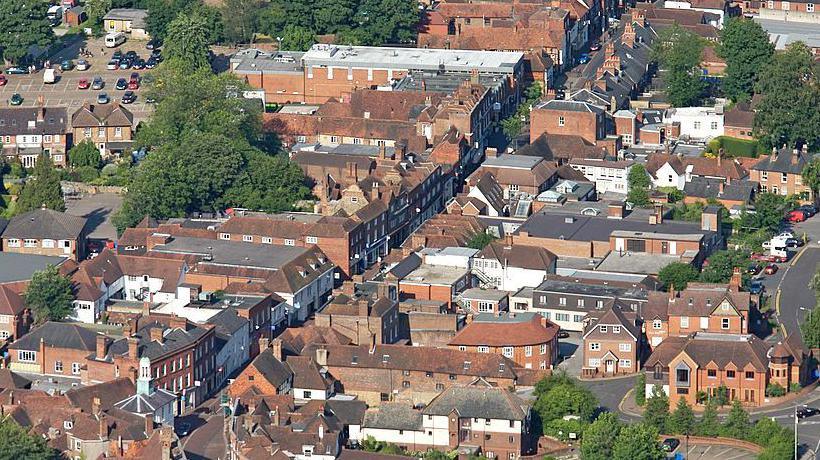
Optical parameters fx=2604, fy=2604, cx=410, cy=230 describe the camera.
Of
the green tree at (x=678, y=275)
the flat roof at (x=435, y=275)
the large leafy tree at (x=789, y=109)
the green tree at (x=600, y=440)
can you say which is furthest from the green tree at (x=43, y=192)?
the green tree at (x=600, y=440)

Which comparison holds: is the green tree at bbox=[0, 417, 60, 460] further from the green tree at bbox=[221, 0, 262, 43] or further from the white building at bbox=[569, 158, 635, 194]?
the green tree at bbox=[221, 0, 262, 43]

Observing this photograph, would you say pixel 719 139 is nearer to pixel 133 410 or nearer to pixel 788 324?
pixel 788 324

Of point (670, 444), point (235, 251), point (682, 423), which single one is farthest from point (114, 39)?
point (670, 444)


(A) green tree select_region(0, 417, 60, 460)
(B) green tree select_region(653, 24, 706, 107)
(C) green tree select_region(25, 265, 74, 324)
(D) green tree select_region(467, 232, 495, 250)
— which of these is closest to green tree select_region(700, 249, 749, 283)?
(D) green tree select_region(467, 232, 495, 250)

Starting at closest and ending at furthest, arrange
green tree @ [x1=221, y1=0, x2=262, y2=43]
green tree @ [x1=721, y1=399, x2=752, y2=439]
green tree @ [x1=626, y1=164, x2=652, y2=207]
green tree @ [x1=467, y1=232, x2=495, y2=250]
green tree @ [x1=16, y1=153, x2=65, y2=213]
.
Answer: green tree @ [x1=721, y1=399, x2=752, y2=439] → green tree @ [x1=467, y1=232, x2=495, y2=250] → green tree @ [x1=16, y1=153, x2=65, y2=213] → green tree @ [x1=626, y1=164, x2=652, y2=207] → green tree @ [x1=221, y1=0, x2=262, y2=43]

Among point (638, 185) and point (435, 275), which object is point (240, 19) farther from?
point (435, 275)
